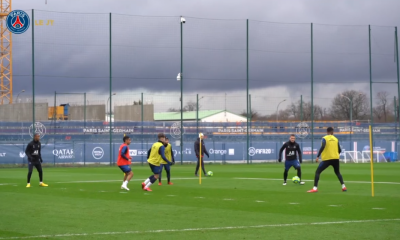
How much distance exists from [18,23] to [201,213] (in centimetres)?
3283

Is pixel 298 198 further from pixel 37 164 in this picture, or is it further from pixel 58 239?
pixel 37 164

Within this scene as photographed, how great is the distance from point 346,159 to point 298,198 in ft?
114

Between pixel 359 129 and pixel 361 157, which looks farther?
pixel 359 129

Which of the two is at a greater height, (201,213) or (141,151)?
(141,151)

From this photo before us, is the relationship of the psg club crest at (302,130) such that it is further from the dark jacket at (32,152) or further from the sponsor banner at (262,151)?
the dark jacket at (32,152)

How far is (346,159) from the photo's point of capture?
50.2 meters

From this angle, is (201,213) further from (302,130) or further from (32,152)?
(302,130)

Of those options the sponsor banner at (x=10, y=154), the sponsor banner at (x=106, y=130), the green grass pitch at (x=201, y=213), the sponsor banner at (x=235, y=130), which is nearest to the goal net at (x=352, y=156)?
the sponsor banner at (x=235, y=130)

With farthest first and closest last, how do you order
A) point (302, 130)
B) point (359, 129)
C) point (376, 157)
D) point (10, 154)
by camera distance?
1. point (359, 129)
2. point (302, 130)
3. point (376, 157)
4. point (10, 154)

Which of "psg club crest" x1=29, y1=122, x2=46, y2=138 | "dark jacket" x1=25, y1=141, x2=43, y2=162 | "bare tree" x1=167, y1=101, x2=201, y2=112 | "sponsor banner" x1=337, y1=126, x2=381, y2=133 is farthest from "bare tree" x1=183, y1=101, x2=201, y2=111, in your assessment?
"dark jacket" x1=25, y1=141, x2=43, y2=162

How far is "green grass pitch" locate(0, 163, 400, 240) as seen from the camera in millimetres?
10555

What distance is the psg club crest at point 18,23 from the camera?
42.2 metres

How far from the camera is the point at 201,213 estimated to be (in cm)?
1355

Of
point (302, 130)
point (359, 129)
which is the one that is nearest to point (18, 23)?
point (302, 130)
